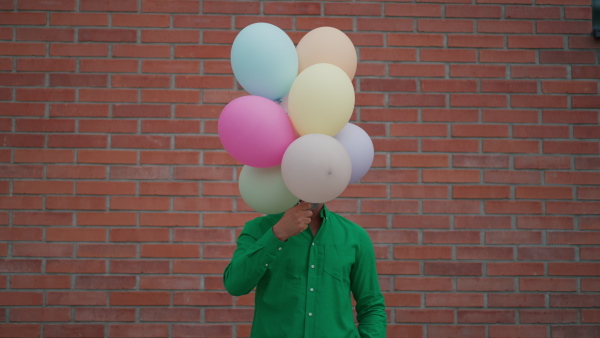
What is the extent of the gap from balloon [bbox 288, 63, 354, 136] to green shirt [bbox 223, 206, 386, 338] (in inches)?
14.6

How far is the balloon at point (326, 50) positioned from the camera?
201 cm

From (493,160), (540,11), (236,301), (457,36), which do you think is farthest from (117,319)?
(540,11)

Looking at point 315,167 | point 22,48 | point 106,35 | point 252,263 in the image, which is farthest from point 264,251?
point 22,48

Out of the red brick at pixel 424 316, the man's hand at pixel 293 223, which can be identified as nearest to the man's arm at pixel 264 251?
the man's hand at pixel 293 223

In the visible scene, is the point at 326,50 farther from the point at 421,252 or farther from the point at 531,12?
the point at 531,12

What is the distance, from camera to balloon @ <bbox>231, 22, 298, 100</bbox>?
190 cm

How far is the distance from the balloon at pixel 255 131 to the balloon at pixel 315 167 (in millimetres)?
60

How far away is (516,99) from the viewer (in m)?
3.09

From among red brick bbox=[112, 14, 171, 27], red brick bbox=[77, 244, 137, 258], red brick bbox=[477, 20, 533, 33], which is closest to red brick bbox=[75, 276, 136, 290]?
red brick bbox=[77, 244, 137, 258]

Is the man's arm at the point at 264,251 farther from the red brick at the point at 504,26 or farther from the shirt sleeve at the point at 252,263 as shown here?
the red brick at the point at 504,26

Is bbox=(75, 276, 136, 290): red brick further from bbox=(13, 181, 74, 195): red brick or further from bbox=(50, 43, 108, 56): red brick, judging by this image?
bbox=(50, 43, 108, 56): red brick

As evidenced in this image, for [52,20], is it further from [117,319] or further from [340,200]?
[340,200]

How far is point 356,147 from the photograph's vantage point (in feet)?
6.55

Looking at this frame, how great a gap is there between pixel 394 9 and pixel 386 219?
3.57 ft
